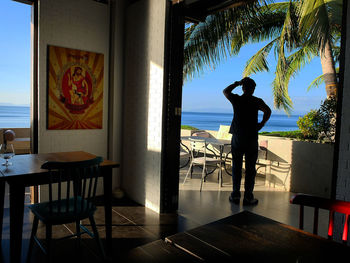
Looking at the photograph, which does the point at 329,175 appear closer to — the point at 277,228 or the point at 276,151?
the point at 276,151

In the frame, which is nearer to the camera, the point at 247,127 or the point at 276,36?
the point at 247,127

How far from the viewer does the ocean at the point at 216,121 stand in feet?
102

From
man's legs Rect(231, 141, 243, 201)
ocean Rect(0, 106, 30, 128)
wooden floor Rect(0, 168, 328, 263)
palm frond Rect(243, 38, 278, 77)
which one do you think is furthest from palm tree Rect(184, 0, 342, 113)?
ocean Rect(0, 106, 30, 128)

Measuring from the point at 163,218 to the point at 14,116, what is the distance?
25.2 meters

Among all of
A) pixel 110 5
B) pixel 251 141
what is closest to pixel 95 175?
pixel 251 141

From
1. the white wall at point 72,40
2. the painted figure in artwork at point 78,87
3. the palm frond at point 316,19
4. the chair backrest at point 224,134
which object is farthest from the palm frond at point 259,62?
the painted figure in artwork at point 78,87

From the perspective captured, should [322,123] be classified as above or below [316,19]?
below

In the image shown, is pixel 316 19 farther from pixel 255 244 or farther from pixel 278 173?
pixel 255 244

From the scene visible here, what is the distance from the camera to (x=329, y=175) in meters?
4.35

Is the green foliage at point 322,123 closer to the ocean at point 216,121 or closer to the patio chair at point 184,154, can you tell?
the patio chair at point 184,154

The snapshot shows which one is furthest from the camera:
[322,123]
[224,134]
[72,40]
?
[224,134]

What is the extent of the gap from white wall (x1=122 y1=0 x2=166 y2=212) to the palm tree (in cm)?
181

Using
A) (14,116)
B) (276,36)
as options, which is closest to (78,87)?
(276,36)

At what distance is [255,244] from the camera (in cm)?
106
